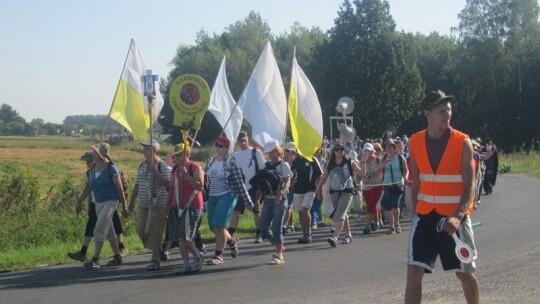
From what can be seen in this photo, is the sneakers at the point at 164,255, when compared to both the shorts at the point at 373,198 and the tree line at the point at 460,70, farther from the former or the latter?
the tree line at the point at 460,70

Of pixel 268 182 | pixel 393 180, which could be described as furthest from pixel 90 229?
pixel 393 180

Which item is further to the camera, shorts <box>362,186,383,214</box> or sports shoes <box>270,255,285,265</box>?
shorts <box>362,186,383,214</box>

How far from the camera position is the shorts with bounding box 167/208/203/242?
1030 cm

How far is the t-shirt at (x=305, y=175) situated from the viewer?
545 inches

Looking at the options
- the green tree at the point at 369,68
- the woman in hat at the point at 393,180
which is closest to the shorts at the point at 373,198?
the woman in hat at the point at 393,180

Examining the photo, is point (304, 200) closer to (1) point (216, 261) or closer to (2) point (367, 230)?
(2) point (367, 230)

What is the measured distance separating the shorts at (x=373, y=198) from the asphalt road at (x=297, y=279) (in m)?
1.85

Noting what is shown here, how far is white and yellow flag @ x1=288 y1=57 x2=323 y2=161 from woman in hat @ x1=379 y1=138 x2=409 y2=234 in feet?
10.1

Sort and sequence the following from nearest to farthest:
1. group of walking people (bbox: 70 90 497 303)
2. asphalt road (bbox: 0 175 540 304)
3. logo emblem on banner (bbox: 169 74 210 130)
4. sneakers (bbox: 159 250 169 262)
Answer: group of walking people (bbox: 70 90 497 303)
asphalt road (bbox: 0 175 540 304)
sneakers (bbox: 159 250 169 262)
logo emblem on banner (bbox: 169 74 210 130)

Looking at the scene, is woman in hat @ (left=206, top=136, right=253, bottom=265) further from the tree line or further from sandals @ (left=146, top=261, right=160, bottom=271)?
the tree line

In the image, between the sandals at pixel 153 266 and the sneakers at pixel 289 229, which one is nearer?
the sandals at pixel 153 266

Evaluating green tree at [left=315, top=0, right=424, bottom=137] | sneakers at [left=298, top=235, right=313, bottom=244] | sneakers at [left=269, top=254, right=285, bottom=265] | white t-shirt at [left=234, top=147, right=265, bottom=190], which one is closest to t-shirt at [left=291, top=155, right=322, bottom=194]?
sneakers at [left=298, top=235, right=313, bottom=244]

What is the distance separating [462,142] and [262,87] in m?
7.64

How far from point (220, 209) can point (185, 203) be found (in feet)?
2.33
